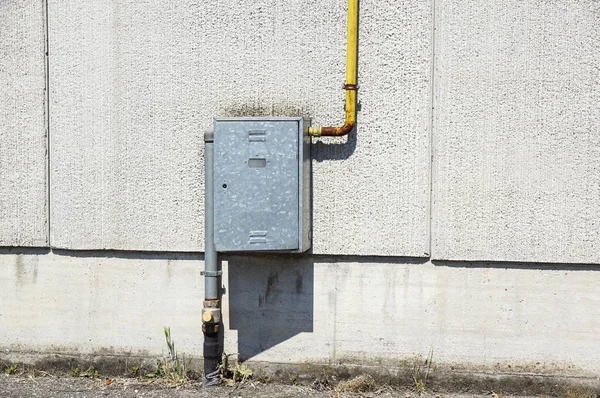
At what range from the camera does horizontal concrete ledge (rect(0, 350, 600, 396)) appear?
466cm

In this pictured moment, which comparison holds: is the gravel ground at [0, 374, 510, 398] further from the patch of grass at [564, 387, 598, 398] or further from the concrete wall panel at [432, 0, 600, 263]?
the concrete wall panel at [432, 0, 600, 263]

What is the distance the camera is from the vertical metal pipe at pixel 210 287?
4.68 m

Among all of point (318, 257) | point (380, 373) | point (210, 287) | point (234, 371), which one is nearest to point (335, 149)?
point (318, 257)

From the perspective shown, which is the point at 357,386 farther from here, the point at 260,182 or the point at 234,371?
the point at 260,182

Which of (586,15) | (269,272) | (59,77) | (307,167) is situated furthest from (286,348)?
(586,15)

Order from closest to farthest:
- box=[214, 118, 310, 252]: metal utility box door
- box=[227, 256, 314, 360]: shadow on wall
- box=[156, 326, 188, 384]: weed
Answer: box=[214, 118, 310, 252]: metal utility box door → box=[227, 256, 314, 360]: shadow on wall → box=[156, 326, 188, 384]: weed

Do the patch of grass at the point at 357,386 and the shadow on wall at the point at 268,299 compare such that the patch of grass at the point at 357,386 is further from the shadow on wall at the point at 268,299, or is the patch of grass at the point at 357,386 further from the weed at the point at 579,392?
the weed at the point at 579,392

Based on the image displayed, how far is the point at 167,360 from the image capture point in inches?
196

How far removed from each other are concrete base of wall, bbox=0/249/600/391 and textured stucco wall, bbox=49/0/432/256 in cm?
21

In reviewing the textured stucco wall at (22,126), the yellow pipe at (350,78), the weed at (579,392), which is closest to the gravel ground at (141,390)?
the weed at (579,392)

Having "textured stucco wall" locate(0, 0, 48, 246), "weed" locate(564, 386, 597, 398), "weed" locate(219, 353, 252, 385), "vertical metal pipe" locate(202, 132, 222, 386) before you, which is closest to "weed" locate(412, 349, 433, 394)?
"weed" locate(564, 386, 597, 398)

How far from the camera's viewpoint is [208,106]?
4.83 metres

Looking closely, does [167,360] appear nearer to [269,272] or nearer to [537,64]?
[269,272]

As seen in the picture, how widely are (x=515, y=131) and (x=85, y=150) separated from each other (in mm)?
2984
